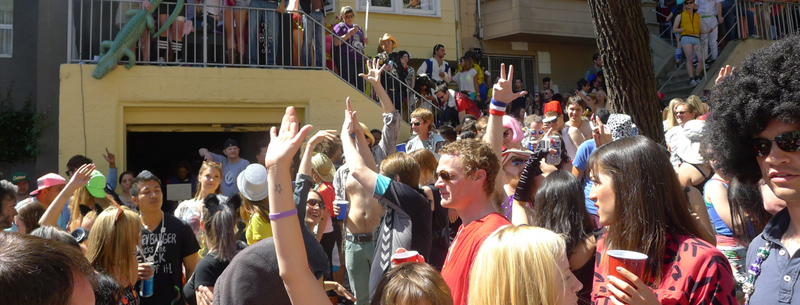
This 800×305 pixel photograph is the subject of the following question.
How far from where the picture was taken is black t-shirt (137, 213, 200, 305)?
192 inches

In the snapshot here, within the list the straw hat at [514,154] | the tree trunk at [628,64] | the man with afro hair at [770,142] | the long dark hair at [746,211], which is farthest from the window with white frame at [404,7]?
the man with afro hair at [770,142]

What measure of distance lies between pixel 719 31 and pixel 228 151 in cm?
1103

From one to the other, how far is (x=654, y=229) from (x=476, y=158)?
112cm

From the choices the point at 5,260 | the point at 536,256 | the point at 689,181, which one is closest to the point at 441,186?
the point at 536,256

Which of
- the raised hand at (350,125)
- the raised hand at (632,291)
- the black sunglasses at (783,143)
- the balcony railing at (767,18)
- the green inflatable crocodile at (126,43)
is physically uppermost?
the balcony railing at (767,18)

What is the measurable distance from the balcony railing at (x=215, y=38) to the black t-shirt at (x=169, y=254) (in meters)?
6.01

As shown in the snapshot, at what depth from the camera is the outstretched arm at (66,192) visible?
4.79m

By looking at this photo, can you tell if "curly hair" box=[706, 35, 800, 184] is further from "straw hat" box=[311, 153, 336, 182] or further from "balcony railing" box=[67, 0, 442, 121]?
"balcony railing" box=[67, 0, 442, 121]

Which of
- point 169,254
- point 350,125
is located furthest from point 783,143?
point 169,254

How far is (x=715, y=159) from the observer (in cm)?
283

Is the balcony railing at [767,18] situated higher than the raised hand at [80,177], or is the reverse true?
the balcony railing at [767,18]

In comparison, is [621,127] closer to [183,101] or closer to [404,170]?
[404,170]

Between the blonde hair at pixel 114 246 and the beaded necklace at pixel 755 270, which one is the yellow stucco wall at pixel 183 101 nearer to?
the blonde hair at pixel 114 246

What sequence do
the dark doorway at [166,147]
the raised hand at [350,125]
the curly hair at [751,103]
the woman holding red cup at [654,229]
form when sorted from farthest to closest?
the dark doorway at [166,147], the raised hand at [350,125], the curly hair at [751,103], the woman holding red cup at [654,229]
